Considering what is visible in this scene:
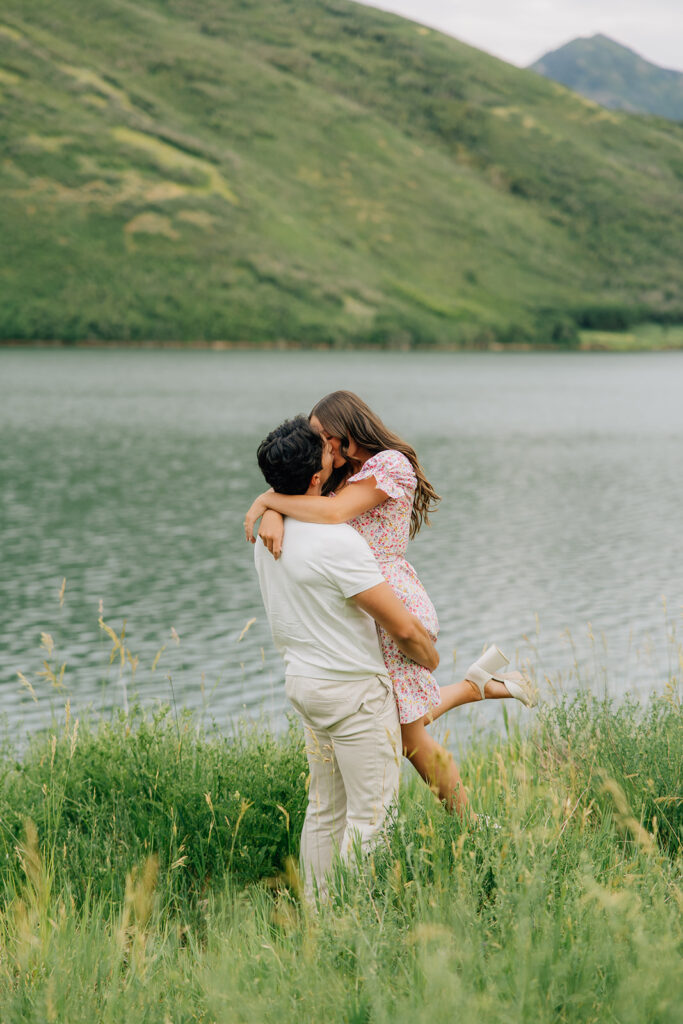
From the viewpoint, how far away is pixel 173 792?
5004 millimetres

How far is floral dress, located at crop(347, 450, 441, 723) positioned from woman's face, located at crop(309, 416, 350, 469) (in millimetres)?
94

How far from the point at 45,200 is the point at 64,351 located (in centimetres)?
3571

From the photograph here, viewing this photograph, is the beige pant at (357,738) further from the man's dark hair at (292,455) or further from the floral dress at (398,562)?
the man's dark hair at (292,455)

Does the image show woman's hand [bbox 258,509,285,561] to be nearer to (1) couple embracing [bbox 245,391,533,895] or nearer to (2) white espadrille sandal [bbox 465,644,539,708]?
(1) couple embracing [bbox 245,391,533,895]

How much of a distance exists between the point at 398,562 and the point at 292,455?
71 cm

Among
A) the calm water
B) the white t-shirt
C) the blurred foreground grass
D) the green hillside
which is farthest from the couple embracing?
the green hillside

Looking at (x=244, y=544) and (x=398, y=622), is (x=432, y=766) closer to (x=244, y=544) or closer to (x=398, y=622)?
(x=398, y=622)

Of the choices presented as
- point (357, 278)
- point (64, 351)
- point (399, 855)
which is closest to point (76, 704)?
point (399, 855)

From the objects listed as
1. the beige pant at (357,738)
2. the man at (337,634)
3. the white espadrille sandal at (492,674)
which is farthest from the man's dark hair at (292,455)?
the white espadrille sandal at (492,674)


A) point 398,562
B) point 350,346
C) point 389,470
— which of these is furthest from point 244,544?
point 350,346

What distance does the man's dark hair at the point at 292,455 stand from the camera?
13.1 ft

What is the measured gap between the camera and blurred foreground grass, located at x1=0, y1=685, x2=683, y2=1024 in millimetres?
2779

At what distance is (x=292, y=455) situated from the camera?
4027 millimetres

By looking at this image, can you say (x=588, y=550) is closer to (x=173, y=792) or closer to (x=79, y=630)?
(x=79, y=630)
